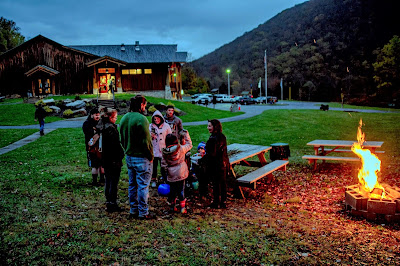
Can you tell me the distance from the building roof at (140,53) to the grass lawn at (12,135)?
23.9 meters

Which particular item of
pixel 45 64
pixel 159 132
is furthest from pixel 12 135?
pixel 45 64

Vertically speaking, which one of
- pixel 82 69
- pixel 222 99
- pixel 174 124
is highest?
pixel 82 69

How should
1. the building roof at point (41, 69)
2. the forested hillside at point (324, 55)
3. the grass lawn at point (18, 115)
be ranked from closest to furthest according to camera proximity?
the grass lawn at point (18, 115) → the building roof at point (41, 69) → the forested hillside at point (324, 55)

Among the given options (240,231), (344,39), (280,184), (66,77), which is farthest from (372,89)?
(240,231)

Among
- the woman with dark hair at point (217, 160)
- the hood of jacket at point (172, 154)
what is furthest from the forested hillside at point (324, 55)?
the hood of jacket at point (172, 154)

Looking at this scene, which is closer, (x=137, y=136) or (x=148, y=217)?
(x=137, y=136)

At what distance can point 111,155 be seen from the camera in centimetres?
603

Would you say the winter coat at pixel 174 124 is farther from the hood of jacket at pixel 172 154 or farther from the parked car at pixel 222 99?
the parked car at pixel 222 99

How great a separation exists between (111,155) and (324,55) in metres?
97.7

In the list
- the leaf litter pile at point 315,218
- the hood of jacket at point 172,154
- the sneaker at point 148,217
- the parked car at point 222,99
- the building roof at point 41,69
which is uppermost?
the building roof at point 41,69

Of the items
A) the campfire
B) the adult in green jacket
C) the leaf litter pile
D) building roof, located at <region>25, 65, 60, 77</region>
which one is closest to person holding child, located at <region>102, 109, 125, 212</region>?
the adult in green jacket

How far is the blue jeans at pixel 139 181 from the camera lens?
5.63 meters

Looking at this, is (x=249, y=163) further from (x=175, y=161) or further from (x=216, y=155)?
(x=175, y=161)

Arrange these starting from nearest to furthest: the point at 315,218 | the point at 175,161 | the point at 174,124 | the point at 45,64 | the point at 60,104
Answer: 1. the point at 175,161
2. the point at 315,218
3. the point at 174,124
4. the point at 60,104
5. the point at 45,64
